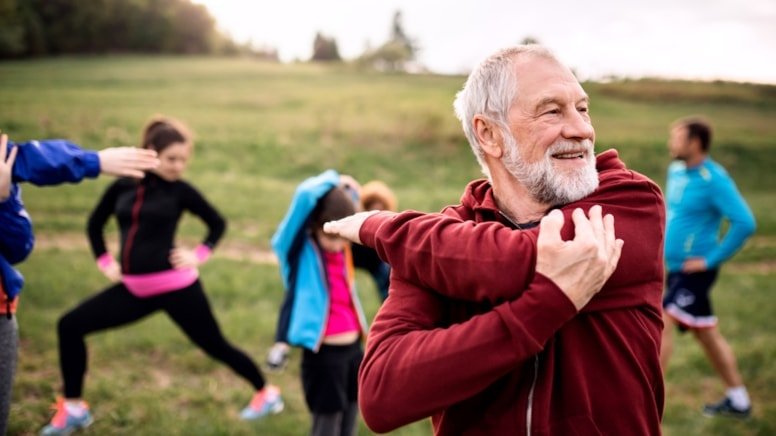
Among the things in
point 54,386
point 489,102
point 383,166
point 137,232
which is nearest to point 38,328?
point 54,386

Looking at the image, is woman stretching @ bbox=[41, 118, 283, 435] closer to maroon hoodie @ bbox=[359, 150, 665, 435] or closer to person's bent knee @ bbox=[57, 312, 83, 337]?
person's bent knee @ bbox=[57, 312, 83, 337]

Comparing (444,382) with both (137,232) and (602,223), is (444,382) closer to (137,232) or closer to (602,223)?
(602,223)

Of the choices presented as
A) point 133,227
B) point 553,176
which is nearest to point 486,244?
point 553,176

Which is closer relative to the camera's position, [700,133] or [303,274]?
[303,274]

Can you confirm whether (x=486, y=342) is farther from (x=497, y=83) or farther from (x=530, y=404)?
(x=497, y=83)

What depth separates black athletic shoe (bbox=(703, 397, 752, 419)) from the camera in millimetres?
5340

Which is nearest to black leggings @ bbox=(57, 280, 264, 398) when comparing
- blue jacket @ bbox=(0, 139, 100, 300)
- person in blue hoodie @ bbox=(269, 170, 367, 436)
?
person in blue hoodie @ bbox=(269, 170, 367, 436)

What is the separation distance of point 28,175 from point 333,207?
5.58 ft

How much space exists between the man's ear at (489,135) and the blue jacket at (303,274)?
74.0 inches

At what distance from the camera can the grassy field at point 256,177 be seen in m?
5.19

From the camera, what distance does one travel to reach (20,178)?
2.72 meters

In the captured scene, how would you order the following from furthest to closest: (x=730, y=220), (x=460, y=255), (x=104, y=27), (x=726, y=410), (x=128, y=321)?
(x=104, y=27), (x=726, y=410), (x=730, y=220), (x=128, y=321), (x=460, y=255)

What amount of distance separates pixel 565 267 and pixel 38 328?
6.58 meters

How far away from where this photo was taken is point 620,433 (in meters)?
1.59
